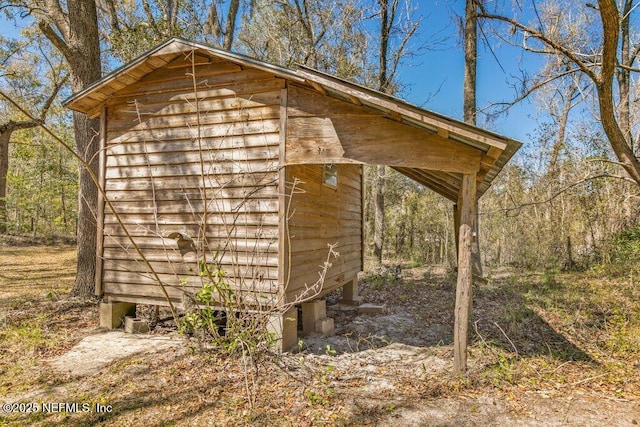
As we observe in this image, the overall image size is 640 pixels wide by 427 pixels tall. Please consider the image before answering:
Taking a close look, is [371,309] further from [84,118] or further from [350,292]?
[84,118]

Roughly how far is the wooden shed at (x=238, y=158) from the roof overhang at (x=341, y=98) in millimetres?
17

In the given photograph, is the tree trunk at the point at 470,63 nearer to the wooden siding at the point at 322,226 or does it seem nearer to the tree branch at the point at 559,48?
the tree branch at the point at 559,48

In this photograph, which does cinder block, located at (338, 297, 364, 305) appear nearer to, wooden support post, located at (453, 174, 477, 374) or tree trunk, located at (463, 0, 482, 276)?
wooden support post, located at (453, 174, 477, 374)

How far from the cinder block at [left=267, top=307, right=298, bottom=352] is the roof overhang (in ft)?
8.15

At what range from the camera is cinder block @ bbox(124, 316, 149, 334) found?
18.7ft

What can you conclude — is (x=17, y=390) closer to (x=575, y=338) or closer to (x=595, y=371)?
(x=595, y=371)

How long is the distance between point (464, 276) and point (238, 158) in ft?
11.2

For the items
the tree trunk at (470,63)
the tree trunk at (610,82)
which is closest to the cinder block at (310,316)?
the tree trunk at (610,82)

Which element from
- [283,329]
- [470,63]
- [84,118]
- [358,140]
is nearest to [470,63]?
[470,63]

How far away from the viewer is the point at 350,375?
4438 mm

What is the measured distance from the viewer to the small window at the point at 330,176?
6.44m

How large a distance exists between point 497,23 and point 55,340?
10.4m

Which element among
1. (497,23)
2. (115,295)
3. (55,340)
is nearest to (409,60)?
(497,23)

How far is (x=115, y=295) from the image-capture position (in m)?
5.88
